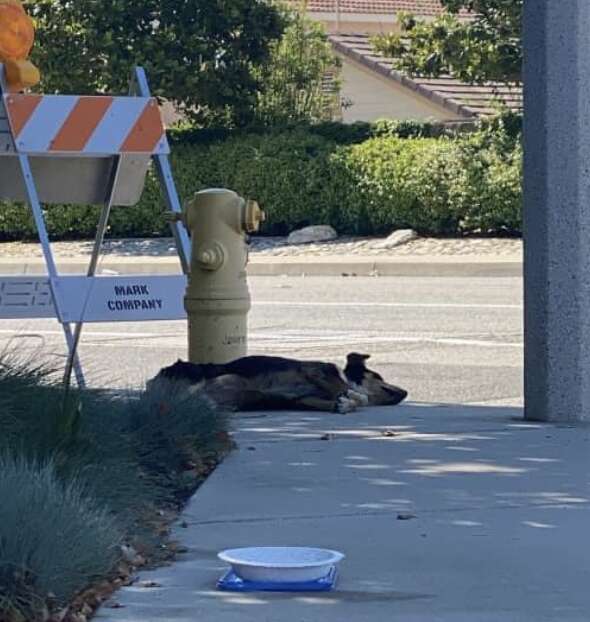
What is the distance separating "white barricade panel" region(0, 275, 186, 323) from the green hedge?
15.5 meters

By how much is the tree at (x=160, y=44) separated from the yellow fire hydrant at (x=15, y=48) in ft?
58.3

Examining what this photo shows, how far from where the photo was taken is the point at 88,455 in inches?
226

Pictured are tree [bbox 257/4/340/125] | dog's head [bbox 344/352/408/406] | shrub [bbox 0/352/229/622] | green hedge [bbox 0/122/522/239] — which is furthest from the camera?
tree [bbox 257/4/340/125]

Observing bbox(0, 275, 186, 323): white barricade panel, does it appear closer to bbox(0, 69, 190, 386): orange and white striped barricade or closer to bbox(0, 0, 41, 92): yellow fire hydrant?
bbox(0, 69, 190, 386): orange and white striped barricade

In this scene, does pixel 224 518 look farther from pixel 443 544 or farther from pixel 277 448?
pixel 277 448

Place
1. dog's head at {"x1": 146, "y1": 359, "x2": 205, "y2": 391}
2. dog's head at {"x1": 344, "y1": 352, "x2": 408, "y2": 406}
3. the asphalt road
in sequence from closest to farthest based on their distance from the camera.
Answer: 1. dog's head at {"x1": 146, "y1": 359, "x2": 205, "y2": 391}
2. dog's head at {"x1": 344, "y1": 352, "x2": 408, "y2": 406}
3. the asphalt road

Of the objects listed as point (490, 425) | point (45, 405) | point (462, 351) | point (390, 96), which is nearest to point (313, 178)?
point (390, 96)

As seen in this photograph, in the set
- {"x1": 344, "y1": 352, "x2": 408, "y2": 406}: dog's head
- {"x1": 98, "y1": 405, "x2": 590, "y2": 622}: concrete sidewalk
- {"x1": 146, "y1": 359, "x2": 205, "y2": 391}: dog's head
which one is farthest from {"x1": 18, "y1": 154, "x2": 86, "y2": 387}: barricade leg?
{"x1": 344, "y1": 352, "x2": 408, "y2": 406}: dog's head

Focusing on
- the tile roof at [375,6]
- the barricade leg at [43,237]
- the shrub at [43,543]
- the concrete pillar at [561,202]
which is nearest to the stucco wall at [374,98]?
the tile roof at [375,6]

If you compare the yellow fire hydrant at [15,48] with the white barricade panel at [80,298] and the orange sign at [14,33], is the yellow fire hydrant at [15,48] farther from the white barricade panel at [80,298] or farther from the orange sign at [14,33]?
the white barricade panel at [80,298]

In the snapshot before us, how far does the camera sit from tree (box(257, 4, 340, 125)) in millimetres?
27641

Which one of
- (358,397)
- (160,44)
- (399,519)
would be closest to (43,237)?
(358,397)

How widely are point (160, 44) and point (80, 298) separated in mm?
18745

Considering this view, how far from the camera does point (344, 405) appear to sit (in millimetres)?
8570
